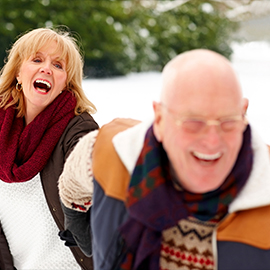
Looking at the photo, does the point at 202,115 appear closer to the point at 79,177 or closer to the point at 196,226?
the point at 196,226

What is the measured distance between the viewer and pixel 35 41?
201 cm

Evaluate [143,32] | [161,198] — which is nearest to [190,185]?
[161,198]

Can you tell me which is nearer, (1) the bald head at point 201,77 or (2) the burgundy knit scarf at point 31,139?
(1) the bald head at point 201,77

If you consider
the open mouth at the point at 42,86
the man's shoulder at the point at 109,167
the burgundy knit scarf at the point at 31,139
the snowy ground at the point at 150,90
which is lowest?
the snowy ground at the point at 150,90

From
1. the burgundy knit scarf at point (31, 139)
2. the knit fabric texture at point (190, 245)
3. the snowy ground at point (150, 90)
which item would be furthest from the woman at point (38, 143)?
the snowy ground at point (150, 90)

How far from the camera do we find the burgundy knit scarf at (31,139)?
1909mm

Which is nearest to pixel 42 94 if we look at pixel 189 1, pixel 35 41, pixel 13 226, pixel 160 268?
pixel 35 41

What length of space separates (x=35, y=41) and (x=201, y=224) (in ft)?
4.28

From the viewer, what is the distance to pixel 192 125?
3.18ft

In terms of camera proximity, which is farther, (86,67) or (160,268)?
(86,67)

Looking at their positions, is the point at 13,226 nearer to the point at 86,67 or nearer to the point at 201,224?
the point at 201,224

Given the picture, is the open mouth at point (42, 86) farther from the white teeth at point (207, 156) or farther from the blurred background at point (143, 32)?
the blurred background at point (143, 32)

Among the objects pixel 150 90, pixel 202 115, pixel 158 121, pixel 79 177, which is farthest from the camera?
pixel 150 90

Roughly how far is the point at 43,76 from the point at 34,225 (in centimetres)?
71
